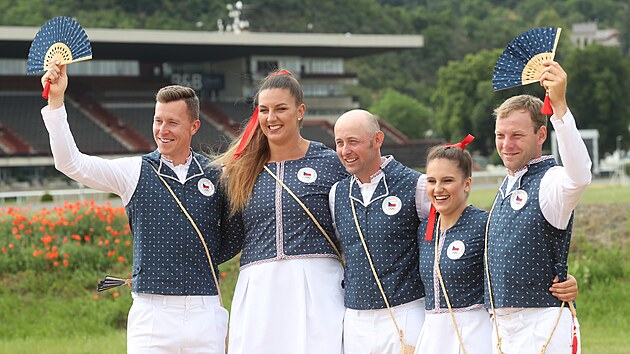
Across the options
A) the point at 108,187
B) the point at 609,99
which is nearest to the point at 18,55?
the point at 609,99

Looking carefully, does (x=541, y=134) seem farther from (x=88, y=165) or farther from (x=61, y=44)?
(x=61, y=44)

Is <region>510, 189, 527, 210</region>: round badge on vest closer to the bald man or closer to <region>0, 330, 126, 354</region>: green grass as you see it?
the bald man

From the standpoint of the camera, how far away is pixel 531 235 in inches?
195

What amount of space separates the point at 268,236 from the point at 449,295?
111cm

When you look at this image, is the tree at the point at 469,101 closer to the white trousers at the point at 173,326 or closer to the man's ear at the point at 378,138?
the man's ear at the point at 378,138

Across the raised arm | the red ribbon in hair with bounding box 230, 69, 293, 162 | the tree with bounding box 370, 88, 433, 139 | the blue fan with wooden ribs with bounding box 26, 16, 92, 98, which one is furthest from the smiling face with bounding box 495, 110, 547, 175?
the tree with bounding box 370, 88, 433, 139

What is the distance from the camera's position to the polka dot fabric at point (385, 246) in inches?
216

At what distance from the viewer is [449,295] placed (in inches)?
208

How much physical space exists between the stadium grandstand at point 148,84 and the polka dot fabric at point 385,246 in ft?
109

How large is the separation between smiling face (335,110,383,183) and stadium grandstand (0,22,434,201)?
1310 inches

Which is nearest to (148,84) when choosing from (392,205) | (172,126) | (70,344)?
(70,344)

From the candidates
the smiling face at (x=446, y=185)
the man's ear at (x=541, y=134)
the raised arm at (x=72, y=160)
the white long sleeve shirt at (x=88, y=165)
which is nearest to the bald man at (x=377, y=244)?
the smiling face at (x=446, y=185)

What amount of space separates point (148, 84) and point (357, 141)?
4165 cm

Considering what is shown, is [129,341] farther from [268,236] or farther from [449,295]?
[449,295]
